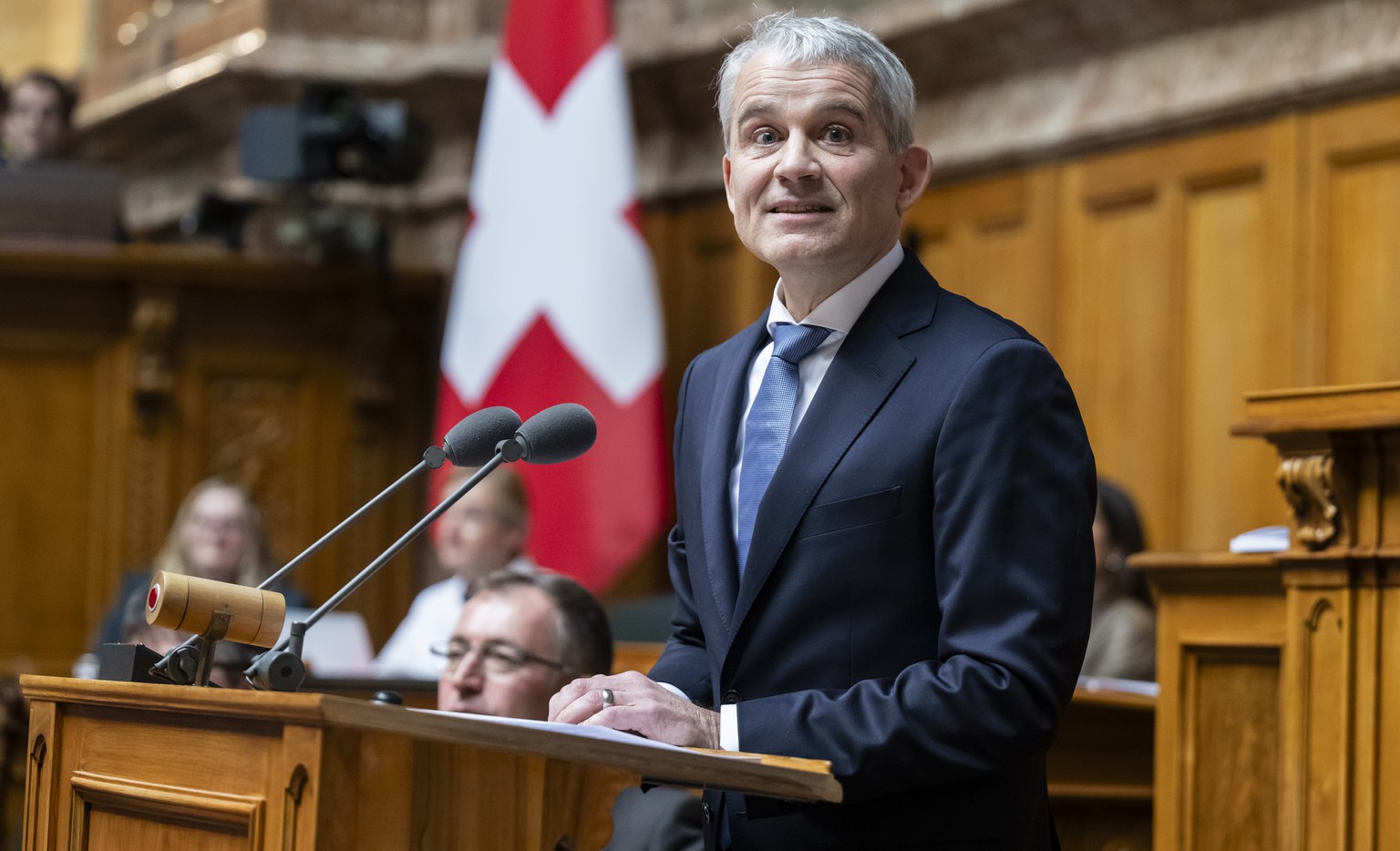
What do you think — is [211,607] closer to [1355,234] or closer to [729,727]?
[729,727]

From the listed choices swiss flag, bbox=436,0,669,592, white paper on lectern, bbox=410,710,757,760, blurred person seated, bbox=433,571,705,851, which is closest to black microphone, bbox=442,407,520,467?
white paper on lectern, bbox=410,710,757,760

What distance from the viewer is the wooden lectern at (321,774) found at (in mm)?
1646

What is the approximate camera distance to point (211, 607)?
196 cm

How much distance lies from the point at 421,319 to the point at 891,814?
18.8 ft

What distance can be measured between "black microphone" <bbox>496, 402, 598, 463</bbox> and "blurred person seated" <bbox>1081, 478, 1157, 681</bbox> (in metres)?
2.66

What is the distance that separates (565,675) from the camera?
3.21 m

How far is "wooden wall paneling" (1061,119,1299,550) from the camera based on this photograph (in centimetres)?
533

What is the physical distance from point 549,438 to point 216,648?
163 cm

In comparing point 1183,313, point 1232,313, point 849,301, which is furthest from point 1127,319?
point 849,301

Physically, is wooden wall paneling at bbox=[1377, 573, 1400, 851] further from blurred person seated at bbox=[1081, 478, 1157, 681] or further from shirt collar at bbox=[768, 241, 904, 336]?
blurred person seated at bbox=[1081, 478, 1157, 681]

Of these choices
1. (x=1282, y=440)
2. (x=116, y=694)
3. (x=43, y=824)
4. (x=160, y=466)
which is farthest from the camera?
(x=160, y=466)

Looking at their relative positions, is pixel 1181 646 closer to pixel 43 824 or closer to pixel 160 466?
pixel 43 824

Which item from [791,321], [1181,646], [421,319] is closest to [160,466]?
[421,319]

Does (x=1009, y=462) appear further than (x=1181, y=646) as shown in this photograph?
No
